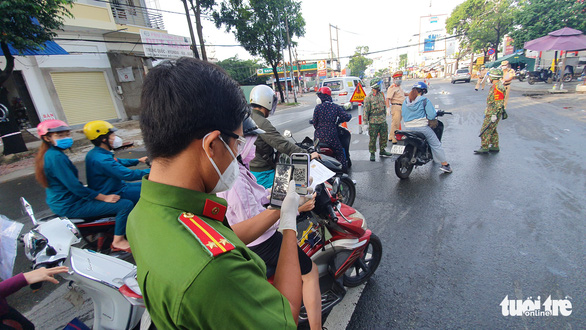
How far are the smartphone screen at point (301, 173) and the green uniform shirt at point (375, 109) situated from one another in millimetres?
4803

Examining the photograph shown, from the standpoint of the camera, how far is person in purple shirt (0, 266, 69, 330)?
5.17ft

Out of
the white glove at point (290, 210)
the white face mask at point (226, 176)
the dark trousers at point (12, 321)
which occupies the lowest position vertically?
the dark trousers at point (12, 321)

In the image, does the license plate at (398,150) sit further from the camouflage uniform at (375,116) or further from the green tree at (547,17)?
the green tree at (547,17)

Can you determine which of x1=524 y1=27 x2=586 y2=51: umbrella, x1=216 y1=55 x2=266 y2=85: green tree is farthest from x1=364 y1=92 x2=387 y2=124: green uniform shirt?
x1=216 y1=55 x2=266 y2=85: green tree

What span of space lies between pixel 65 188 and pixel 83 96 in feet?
45.7

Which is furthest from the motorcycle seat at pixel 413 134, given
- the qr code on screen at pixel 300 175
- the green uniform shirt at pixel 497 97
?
the qr code on screen at pixel 300 175

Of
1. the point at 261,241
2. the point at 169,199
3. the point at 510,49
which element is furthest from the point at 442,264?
the point at 510,49

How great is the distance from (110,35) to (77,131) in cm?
562

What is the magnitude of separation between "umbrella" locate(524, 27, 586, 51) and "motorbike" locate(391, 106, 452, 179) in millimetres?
12659

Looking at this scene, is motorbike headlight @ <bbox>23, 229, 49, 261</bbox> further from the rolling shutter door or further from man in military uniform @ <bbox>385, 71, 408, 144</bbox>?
the rolling shutter door

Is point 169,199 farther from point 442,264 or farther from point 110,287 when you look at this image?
point 442,264

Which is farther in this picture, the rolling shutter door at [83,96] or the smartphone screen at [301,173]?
the rolling shutter door at [83,96]

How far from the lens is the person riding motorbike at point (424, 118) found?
491cm

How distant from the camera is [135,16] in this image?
15.8m
